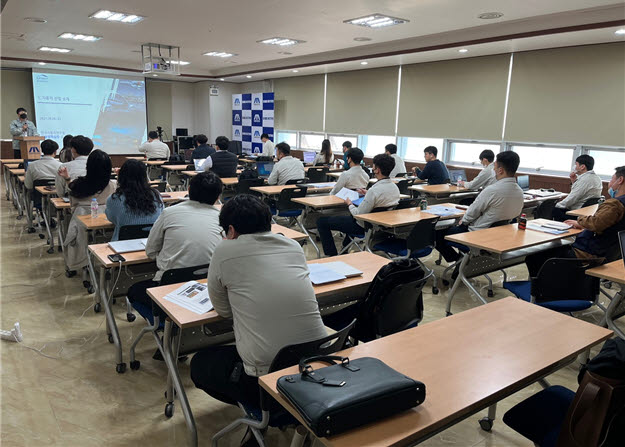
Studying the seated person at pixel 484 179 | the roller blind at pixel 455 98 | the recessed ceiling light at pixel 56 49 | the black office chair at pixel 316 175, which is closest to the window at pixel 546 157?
the roller blind at pixel 455 98

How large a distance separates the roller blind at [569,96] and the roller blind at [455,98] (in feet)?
0.95

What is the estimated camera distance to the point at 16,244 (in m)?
5.60

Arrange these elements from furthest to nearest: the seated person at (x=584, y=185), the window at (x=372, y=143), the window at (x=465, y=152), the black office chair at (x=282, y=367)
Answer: the window at (x=372, y=143), the window at (x=465, y=152), the seated person at (x=584, y=185), the black office chair at (x=282, y=367)

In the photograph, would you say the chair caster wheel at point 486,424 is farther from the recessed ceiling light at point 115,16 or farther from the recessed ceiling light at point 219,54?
the recessed ceiling light at point 219,54

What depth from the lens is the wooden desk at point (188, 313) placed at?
1962 millimetres

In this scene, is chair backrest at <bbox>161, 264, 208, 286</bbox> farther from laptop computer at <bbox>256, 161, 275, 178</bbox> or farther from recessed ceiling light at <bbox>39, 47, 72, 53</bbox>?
recessed ceiling light at <bbox>39, 47, 72, 53</bbox>

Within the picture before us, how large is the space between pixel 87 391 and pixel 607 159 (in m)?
7.90

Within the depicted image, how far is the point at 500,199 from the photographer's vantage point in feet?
13.7

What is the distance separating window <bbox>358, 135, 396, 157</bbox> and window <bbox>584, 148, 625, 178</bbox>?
14.3 feet

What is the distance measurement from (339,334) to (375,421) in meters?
0.49

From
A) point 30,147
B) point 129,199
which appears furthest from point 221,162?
point 30,147

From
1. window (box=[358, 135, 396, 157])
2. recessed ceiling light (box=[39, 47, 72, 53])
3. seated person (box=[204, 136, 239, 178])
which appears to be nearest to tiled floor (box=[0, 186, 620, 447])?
seated person (box=[204, 136, 239, 178])

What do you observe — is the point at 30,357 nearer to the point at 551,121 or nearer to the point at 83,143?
the point at 83,143

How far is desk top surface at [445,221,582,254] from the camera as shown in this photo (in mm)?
3369
